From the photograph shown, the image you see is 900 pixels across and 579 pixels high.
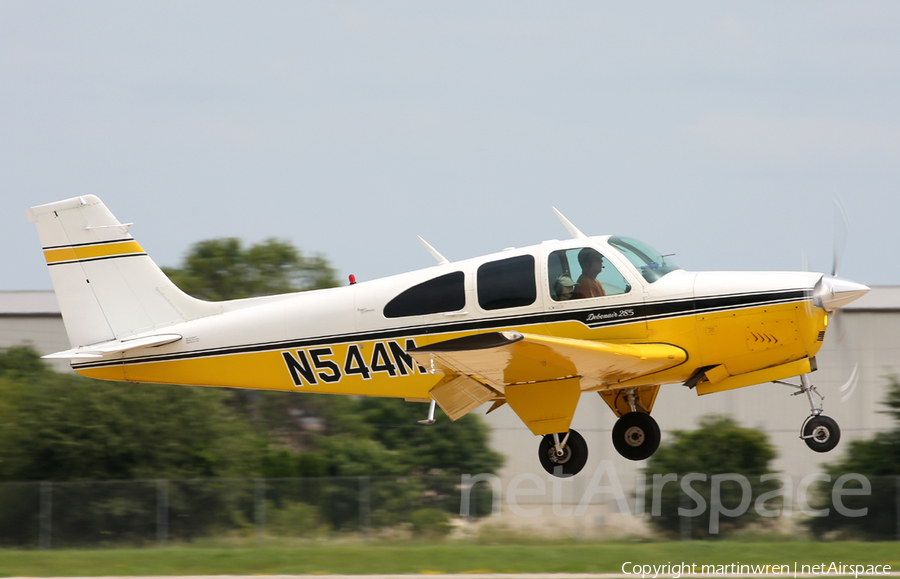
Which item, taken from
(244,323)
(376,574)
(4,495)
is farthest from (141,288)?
(4,495)

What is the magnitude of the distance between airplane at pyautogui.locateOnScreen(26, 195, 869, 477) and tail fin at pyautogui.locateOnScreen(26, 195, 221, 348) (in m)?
0.34

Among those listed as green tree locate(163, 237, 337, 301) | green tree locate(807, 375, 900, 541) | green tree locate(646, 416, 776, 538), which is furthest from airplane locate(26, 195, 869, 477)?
green tree locate(163, 237, 337, 301)

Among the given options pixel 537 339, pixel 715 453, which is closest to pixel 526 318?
pixel 537 339

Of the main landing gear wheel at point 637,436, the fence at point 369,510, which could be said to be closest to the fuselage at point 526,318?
the main landing gear wheel at point 637,436

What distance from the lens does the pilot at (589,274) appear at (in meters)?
10.1

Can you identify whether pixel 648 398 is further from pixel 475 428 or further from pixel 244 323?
pixel 475 428

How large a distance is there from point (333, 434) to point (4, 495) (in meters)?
12.9

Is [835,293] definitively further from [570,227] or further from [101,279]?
[101,279]

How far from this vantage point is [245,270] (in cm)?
3388

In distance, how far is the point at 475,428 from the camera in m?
32.9

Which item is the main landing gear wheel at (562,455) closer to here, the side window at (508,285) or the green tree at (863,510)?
the side window at (508,285)

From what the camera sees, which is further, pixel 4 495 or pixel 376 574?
pixel 4 495

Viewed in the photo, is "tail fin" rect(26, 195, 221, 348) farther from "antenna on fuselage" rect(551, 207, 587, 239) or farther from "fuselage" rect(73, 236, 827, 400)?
"antenna on fuselage" rect(551, 207, 587, 239)

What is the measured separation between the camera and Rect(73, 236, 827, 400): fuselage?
32.6 feet
